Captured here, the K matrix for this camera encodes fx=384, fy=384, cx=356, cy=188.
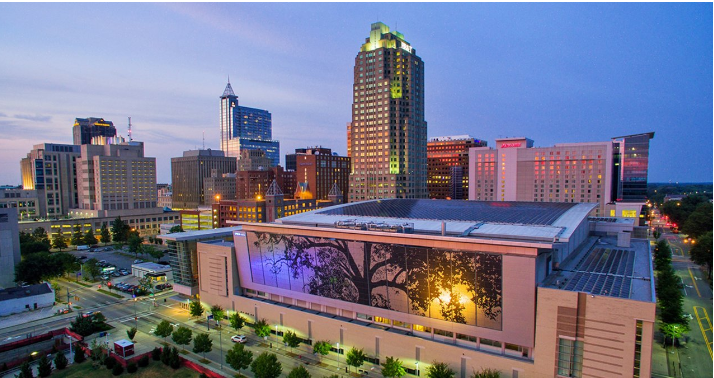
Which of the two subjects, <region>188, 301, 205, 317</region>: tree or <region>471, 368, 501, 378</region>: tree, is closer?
<region>471, 368, 501, 378</region>: tree

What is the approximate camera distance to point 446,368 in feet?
137

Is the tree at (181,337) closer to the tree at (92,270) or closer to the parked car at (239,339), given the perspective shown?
the parked car at (239,339)

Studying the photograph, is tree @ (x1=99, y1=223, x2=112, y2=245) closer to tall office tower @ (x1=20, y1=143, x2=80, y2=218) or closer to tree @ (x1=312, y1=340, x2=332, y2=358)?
tall office tower @ (x1=20, y1=143, x2=80, y2=218)

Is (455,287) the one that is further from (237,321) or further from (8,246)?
(8,246)

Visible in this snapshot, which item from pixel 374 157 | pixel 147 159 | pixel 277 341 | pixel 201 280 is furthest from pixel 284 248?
pixel 147 159

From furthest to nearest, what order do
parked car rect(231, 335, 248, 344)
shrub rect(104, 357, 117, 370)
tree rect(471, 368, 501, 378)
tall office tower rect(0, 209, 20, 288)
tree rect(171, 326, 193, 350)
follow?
tall office tower rect(0, 209, 20, 288) < parked car rect(231, 335, 248, 344) < tree rect(171, 326, 193, 350) < shrub rect(104, 357, 117, 370) < tree rect(471, 368, 501, 378)

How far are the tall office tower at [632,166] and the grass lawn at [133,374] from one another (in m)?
169

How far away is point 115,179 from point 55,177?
127ft

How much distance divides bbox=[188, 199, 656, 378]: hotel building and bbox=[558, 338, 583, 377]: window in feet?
0.31

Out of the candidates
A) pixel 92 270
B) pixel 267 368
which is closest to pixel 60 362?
pixel 267 368

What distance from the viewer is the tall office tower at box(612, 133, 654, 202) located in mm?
155625

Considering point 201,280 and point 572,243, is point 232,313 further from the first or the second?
point 572,243

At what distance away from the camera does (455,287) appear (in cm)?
4366

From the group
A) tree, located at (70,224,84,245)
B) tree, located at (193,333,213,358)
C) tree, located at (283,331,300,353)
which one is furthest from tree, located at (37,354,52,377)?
tree, located at (70,224,84,245)
